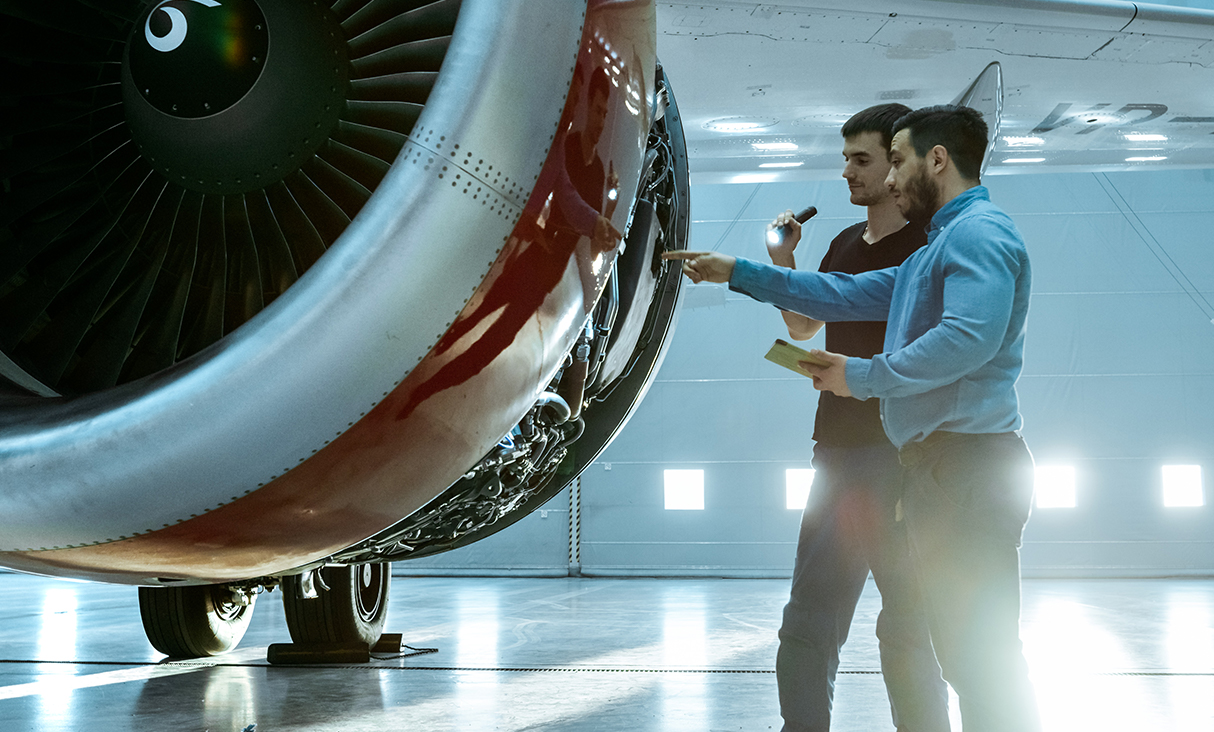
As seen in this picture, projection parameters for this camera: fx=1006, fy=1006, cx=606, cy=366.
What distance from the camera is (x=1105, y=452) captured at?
1270 cm

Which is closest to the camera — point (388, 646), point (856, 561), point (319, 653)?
point (856, 561)

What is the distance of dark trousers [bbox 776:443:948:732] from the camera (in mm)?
2641

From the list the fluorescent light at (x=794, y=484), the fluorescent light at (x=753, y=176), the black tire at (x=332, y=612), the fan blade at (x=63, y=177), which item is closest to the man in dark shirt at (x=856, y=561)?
the fan blade at (x=63, y=177)

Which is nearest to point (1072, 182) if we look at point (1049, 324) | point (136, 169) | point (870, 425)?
point (1049, 324)

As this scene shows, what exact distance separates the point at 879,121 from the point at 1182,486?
39.4ft

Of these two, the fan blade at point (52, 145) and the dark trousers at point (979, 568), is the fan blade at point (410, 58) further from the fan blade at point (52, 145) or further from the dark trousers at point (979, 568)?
the dark trousers at point (979, 568)

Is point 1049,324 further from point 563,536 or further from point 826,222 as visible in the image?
point 563,536

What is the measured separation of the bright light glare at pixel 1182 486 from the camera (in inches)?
494

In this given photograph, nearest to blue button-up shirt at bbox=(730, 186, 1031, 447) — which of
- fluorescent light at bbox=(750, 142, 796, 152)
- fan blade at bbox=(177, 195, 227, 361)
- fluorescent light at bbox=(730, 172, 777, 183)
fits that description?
fan blade at bbox=(177, 195, 227, 361)

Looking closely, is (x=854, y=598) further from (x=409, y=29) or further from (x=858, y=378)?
(x=409, y=29)

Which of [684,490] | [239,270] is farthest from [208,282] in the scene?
[684,490]

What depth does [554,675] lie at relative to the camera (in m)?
4.46

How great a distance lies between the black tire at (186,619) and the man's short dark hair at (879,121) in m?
3.73

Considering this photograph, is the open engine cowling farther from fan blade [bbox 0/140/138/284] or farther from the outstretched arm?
the outstretched arm
